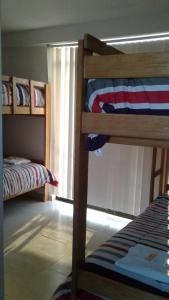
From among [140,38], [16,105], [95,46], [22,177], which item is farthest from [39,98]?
[95,46]

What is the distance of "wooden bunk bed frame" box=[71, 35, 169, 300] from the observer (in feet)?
3.39

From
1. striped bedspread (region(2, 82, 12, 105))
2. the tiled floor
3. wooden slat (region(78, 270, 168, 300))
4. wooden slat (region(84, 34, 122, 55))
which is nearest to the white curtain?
the tiled floor

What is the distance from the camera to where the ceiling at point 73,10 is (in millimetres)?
2651

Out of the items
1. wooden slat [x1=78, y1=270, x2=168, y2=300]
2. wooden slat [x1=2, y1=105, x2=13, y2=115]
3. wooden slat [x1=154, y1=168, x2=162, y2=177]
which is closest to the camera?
wooden slat [x1=78, y1=270, x2=168, y2=300]

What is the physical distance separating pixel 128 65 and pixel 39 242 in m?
2.10

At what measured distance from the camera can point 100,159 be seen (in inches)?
135

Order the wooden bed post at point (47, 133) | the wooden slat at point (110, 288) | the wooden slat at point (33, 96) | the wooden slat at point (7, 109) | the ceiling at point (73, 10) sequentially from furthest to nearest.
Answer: the wooden bed post at point (47, 133), the wooden slat at point (33, 96), the wooden slat at point (7, 109), the ceiling at point (73, 10), the wooden slat at point (110, 288)

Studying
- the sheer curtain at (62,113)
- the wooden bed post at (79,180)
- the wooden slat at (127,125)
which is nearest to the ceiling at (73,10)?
the sheer curtain at (62,113)

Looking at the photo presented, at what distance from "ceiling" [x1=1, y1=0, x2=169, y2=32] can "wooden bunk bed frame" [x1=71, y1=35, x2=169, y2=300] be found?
162 centimetres

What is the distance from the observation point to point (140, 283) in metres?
1.17

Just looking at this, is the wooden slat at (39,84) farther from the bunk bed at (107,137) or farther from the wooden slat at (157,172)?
the bunk bed at (107,137)

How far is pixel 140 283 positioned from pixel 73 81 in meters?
2.78

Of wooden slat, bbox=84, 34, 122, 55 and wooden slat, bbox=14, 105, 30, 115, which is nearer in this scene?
wooden slat, bbox=84, 34, 122, 55

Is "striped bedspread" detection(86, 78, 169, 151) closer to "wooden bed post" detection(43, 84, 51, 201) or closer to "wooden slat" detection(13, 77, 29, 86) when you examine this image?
"wooden slat" detection(13, 77, 29, 86)
